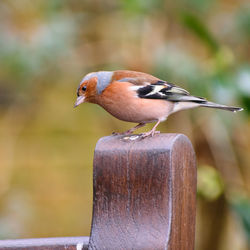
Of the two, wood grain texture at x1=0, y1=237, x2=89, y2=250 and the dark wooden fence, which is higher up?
the dark wooden fence

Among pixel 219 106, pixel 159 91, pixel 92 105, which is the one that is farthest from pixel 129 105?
pixel 92 105

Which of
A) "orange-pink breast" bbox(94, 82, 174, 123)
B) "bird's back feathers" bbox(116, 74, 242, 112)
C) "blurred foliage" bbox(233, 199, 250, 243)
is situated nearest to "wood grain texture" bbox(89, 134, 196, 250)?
"orange-pink breast" bbox(94, 82, 174, 123)

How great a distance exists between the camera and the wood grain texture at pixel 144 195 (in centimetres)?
120

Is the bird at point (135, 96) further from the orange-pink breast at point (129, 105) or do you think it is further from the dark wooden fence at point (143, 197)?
the dark wooden fence at point (143, 197)

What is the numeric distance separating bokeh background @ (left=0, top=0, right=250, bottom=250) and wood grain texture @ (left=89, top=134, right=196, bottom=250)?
1.51 meters

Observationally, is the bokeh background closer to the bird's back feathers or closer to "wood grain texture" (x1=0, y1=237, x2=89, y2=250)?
the bird's back feathers

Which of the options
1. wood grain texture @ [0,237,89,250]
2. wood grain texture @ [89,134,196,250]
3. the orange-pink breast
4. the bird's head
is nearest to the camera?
wood grain texture @ [89,134,196,250]

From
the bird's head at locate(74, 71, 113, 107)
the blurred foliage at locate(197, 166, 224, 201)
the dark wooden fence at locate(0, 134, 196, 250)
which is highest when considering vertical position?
the dark wooden fence at locate(0, 134, 196, 250)

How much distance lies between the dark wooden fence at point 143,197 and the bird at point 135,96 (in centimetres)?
98

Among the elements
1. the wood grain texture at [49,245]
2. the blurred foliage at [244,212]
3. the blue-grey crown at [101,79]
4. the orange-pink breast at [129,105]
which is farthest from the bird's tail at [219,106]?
the wood grain texture at [49,245]

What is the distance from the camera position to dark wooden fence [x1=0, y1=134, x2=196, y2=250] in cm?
120

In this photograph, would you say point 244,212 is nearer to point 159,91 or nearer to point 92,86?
point 159,91

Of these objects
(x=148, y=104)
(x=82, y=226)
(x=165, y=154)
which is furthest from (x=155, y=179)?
(x=82, y=226)

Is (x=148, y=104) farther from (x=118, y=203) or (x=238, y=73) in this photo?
(x=118, y=203)
